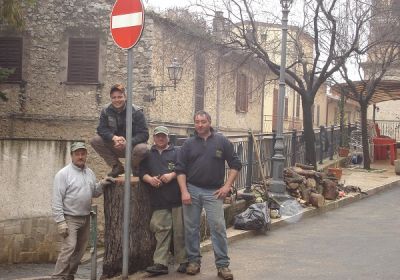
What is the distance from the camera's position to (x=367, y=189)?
46.3ft

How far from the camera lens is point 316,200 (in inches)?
444

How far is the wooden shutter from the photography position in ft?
62.1

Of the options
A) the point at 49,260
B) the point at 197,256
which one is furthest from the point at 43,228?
the point at 197,256

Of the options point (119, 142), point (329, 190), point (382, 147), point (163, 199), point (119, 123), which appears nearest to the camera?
point (119, 142)

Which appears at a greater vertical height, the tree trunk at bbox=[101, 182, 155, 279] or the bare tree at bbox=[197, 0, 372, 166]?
the bare tree at bbox=[197, 0, 372, 166]

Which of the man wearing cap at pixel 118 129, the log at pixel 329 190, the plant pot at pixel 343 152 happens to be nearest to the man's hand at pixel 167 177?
the man wearing cap at pixel 118 129

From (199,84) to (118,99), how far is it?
43.4ft

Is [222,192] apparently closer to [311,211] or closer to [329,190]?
[311,211]

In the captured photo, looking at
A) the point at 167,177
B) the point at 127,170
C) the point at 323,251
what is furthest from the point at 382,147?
the point at 127,170

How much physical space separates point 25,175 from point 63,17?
6.60m

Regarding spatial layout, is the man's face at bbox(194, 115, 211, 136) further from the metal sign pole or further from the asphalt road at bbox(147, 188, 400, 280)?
the asphalt road at bbox(147, 188, 400, 280)

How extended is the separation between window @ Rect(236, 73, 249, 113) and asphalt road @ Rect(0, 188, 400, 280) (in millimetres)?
11418

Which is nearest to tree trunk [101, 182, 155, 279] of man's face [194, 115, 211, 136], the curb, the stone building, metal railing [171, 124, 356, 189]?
man's face [194, 115, 211, 136]

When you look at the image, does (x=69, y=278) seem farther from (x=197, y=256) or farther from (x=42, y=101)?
(x=42, y=101)
